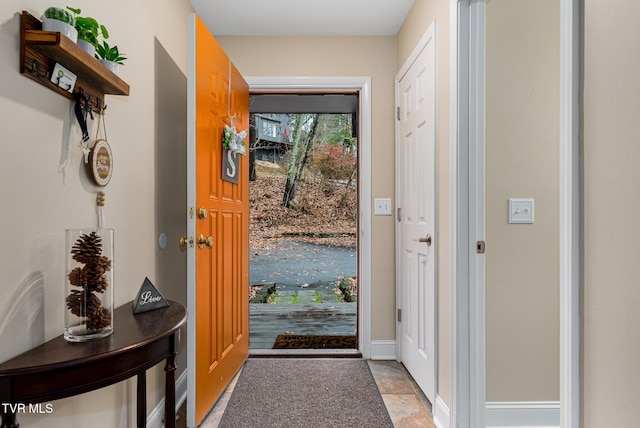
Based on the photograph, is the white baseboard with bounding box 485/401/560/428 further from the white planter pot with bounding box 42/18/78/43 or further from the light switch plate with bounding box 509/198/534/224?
the white planter pot with bounding box 42/18/78/43

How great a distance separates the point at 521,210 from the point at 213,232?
159 centimetres

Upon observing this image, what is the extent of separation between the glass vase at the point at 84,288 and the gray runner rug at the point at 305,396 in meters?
1.17

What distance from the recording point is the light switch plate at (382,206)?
9.43 ft

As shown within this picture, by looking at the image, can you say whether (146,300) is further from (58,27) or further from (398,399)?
(398,399)

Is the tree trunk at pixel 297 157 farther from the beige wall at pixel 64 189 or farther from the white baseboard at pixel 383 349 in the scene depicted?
the beige wall at pixel 64 189

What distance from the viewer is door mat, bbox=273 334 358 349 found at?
3250mm

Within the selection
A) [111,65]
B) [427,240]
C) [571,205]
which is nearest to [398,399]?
[427,240]

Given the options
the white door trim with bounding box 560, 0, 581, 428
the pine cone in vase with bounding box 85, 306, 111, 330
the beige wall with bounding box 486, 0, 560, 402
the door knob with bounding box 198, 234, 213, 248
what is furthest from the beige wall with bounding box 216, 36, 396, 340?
the pine cone in vase with bounding box 85, 306, 111, 330

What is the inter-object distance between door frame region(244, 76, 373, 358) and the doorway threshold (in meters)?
0.14

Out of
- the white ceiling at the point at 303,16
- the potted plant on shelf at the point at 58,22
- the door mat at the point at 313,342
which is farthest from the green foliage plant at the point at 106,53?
the door mat at the point at 313,342

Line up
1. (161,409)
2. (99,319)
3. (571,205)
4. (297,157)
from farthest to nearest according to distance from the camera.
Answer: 1. (297,157)
2. (161,409)
3. (99,319)
4. (571,205)

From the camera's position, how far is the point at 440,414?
192 centimetres

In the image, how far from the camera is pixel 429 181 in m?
2.13
